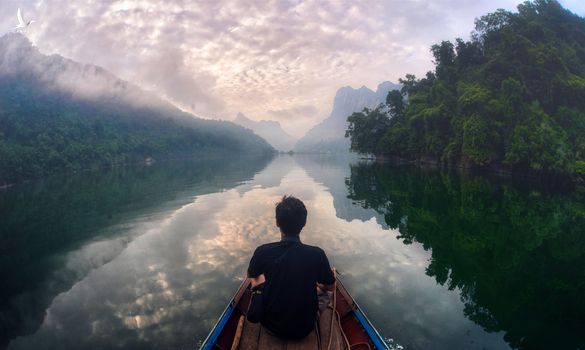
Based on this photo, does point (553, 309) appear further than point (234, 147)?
No

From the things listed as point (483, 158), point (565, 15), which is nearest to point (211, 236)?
point (483, 158)

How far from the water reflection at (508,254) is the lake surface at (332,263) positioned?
48 mm

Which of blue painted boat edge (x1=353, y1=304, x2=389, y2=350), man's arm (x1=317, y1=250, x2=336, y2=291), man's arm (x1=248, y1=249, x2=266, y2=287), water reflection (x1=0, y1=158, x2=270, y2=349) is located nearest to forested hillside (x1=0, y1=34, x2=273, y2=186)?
water reflection (x1=0, y1=158, x2=270, y2=349)

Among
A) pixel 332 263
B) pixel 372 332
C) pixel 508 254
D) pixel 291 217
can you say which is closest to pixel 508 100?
pixel 508 254

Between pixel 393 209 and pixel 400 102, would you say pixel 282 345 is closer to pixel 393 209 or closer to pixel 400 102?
pixel 393 209

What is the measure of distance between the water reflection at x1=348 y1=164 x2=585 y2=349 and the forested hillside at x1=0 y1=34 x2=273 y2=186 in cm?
4580

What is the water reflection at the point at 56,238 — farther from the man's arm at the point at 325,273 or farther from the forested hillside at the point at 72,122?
the forested hillside at the point at 72,122

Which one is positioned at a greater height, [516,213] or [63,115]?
[63,115]

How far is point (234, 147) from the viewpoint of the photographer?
166 metres

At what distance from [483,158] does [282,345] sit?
4322cm

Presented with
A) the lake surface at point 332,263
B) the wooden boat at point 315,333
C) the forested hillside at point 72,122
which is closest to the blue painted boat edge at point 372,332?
the wooden boat at point 315,333

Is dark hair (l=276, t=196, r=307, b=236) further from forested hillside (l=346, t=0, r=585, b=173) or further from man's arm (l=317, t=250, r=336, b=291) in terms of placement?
forested hillside (l=346, t=0, r=585, b=173)

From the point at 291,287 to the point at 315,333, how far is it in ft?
2.98

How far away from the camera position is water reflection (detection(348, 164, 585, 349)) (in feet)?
25.0
